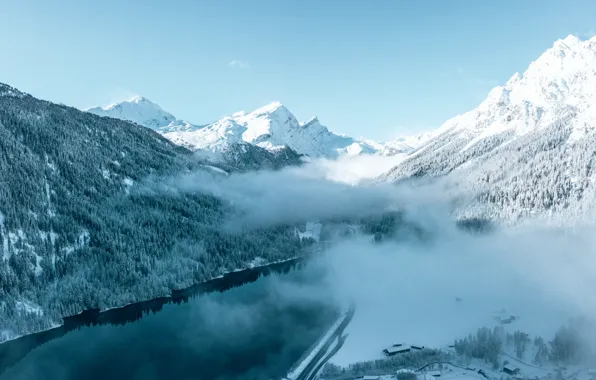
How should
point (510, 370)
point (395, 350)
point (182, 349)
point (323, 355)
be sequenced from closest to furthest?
point (510, 370) < point (395, 350) < point (323, 355) < point (182, 349)

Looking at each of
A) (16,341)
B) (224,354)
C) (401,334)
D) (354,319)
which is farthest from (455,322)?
(16,341)

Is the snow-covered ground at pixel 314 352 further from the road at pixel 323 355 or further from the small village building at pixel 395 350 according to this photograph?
the small village building at pixel 395 350

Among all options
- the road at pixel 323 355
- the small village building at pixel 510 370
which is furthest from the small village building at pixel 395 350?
the small village building at pixel 510 370

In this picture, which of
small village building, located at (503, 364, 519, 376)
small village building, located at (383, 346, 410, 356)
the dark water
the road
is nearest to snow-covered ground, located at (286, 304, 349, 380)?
the road

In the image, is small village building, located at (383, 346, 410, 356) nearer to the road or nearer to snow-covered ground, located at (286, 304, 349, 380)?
the road

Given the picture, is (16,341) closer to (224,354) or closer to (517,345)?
(224,354)

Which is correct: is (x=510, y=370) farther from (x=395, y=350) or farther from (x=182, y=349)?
(x=182, y=349)

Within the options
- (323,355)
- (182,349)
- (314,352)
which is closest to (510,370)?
(323,355)
